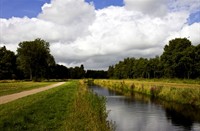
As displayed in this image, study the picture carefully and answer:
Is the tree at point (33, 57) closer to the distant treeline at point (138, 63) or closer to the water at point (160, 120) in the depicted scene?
the distant treeline at point (138, 63)

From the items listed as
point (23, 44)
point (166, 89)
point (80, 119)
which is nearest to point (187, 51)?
point (166, 89)

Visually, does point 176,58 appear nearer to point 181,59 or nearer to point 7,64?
point 181,59

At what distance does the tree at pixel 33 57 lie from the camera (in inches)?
4382

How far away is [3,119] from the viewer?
18.0m

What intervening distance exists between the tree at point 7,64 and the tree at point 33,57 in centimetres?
1753

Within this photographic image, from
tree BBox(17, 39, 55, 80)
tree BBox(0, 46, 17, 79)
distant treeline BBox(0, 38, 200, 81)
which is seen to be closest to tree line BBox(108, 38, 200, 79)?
distant treeline BBox(0, 38, 200, 81)

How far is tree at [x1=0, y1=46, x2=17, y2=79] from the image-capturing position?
129125 mm

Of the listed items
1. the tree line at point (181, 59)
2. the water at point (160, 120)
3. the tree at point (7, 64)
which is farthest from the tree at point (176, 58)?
the tree at point (7, 64)

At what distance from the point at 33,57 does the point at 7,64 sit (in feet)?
76.1

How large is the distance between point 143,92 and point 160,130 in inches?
1503

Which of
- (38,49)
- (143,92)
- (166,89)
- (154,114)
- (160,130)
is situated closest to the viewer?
(160,130)

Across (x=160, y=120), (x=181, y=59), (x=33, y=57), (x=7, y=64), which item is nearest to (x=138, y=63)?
(x=33, y=57)

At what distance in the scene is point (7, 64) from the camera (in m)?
130

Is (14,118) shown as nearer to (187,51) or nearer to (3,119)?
(3,119)
